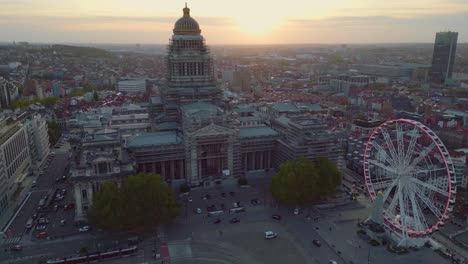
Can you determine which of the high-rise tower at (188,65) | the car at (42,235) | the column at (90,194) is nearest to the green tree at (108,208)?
the column at (90,194)

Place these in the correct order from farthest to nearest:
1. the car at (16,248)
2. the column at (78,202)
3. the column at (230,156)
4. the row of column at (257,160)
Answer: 1. the row of column at (257,160)
2. the column at (230,156)
3. the column at (78,202)
4. the car at (16,248)

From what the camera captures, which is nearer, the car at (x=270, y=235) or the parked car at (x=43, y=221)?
the car at (x=270, y=235)

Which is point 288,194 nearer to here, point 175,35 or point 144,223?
point 144,223

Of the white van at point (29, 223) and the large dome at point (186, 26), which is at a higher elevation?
the large dome at point (186, 26)

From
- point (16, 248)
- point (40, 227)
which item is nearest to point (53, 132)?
point (40, 227)

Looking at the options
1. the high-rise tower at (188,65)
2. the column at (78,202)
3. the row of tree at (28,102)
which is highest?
the high-rise tower at (188,65)

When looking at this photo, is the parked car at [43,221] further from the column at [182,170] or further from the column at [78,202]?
the column at [182,170]

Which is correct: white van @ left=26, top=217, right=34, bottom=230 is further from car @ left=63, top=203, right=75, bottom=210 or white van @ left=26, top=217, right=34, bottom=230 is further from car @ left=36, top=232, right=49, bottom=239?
car @ left=63, top=203, right=75, bottom=210
